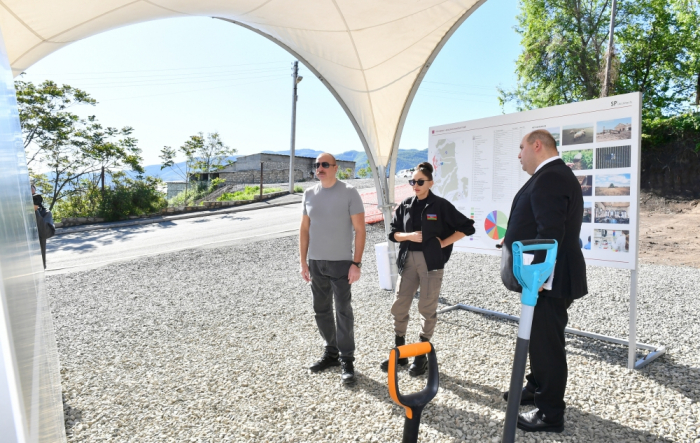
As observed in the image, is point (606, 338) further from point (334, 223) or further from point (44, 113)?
point (44, 113)

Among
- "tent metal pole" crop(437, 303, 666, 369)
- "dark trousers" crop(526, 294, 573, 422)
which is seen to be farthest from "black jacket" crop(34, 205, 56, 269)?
"tent metal pole" crop(437, 303, 666, 369)

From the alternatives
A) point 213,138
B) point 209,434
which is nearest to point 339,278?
point 209,434

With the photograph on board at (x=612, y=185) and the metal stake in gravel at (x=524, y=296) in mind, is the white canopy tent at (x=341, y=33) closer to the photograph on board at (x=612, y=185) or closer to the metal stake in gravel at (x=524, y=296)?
the photograph on board at (x=612, y=185)

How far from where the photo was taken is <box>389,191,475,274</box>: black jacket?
11.2ft

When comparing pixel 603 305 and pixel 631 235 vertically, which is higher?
pixel 631 235

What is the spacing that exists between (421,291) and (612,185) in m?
1.93

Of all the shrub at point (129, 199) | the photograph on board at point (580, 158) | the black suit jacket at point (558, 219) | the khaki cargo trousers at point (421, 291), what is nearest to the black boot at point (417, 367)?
the khaki cargo trousers at point (421, 291)

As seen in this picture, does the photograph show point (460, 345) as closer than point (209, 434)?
No

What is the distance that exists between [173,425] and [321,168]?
2178mm

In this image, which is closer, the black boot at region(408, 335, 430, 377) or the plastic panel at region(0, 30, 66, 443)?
the plastic panel at region(0, 30, 66, 443)

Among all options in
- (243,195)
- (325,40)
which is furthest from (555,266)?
(243,195)

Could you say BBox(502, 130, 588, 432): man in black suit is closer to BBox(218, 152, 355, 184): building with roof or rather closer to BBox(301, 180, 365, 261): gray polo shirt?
BBox(301, 180, 365, 261): gray polo shirt

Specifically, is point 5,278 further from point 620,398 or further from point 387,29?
point 387,29

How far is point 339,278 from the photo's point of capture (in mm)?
3342
